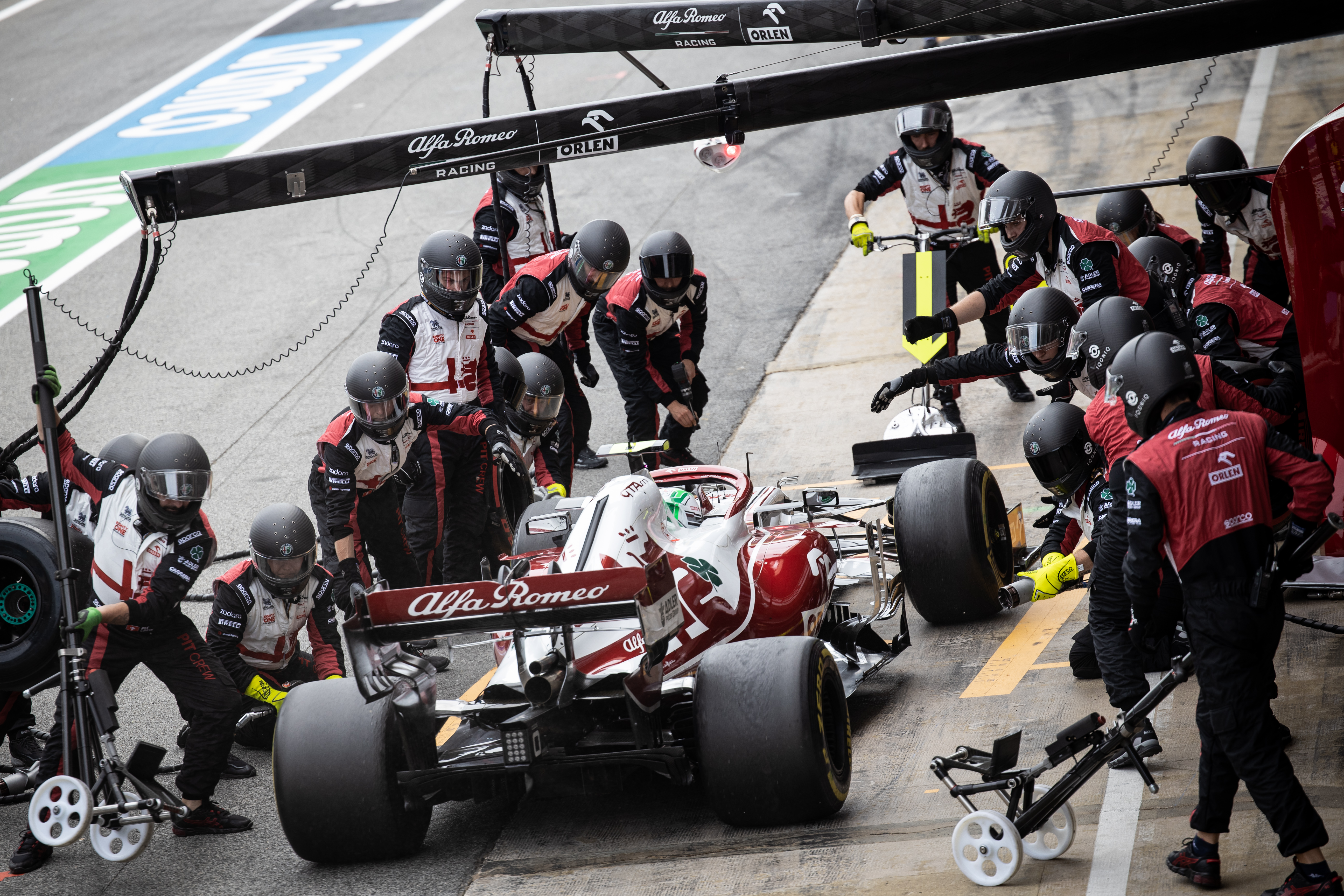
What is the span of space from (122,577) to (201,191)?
2.10 metres

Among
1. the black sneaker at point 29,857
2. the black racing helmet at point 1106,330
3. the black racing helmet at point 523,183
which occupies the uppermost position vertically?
the black racing helmet at point 523,183

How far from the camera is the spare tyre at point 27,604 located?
7.18 m

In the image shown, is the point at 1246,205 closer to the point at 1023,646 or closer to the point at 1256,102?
the point at 1023,646

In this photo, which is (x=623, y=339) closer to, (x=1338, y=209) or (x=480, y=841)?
(x=480, y=841)

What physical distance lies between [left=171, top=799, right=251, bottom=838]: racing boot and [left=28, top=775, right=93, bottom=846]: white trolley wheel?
2.39 ft

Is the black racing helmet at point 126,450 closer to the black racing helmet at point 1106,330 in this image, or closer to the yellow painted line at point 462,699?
the yellow painted line at point 462,699

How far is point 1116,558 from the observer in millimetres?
5418

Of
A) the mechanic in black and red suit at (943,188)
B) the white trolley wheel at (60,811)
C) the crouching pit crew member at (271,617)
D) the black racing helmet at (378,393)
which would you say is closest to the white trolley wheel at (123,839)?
the white trolley wheel at (60,811)

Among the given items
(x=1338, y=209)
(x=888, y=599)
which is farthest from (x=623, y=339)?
(x=1338, y=209)

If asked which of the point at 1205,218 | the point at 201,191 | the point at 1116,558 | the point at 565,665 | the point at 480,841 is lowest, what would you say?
the point at 480,841

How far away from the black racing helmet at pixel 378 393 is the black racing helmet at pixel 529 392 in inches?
55.8

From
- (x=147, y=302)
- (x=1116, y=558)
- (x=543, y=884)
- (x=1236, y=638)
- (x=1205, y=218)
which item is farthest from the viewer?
(x=147, y=302)

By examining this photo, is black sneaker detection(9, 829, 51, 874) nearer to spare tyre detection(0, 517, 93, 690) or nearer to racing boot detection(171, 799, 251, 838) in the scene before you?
racing boot detection(171, 799, 251, 838)

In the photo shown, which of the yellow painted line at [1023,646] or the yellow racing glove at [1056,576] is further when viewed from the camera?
the yellow painted line at [1023,646]
